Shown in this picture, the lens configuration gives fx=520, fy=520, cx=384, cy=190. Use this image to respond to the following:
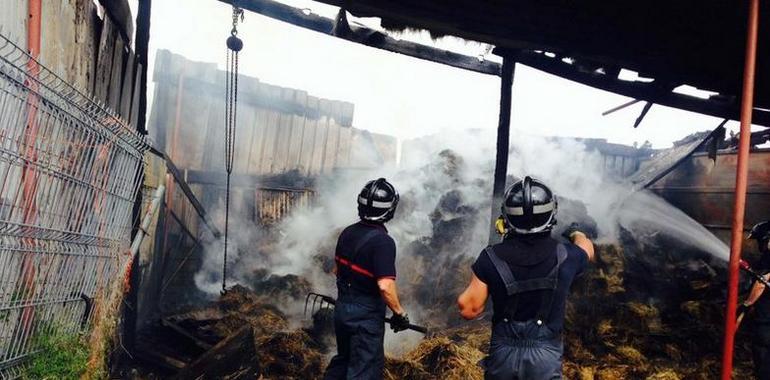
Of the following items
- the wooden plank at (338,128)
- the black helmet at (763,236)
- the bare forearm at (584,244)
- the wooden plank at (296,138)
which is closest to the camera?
the bare forearm at (584,244)

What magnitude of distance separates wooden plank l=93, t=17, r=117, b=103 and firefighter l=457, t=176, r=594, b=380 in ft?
12.4

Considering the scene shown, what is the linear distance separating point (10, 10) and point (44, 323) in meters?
1.92

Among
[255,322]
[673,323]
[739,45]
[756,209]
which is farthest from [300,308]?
[756,209]

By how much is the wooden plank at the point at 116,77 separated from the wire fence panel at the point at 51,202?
1.10 metres

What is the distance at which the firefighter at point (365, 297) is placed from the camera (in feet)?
14.5

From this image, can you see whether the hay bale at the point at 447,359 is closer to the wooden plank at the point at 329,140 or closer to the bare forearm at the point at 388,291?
the bare forearm at the point at 388,291

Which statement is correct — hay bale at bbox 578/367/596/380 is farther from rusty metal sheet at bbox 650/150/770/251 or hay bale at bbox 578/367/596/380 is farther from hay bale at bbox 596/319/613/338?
rusty metal sheet at bbox 650/150/770/251

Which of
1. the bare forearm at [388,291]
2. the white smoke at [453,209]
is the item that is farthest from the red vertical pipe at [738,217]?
the white smoke at [453,209]

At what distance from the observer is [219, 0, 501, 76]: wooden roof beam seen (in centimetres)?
579

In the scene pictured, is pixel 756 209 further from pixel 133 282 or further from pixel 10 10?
pixel 10 10

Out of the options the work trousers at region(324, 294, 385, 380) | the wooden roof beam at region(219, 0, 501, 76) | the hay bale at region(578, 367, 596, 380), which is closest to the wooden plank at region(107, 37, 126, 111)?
the wooden roof beam at region(219, 0, 501, 76)

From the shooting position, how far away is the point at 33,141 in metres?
2.82

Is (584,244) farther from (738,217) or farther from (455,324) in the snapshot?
(455,324)

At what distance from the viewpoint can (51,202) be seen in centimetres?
324
